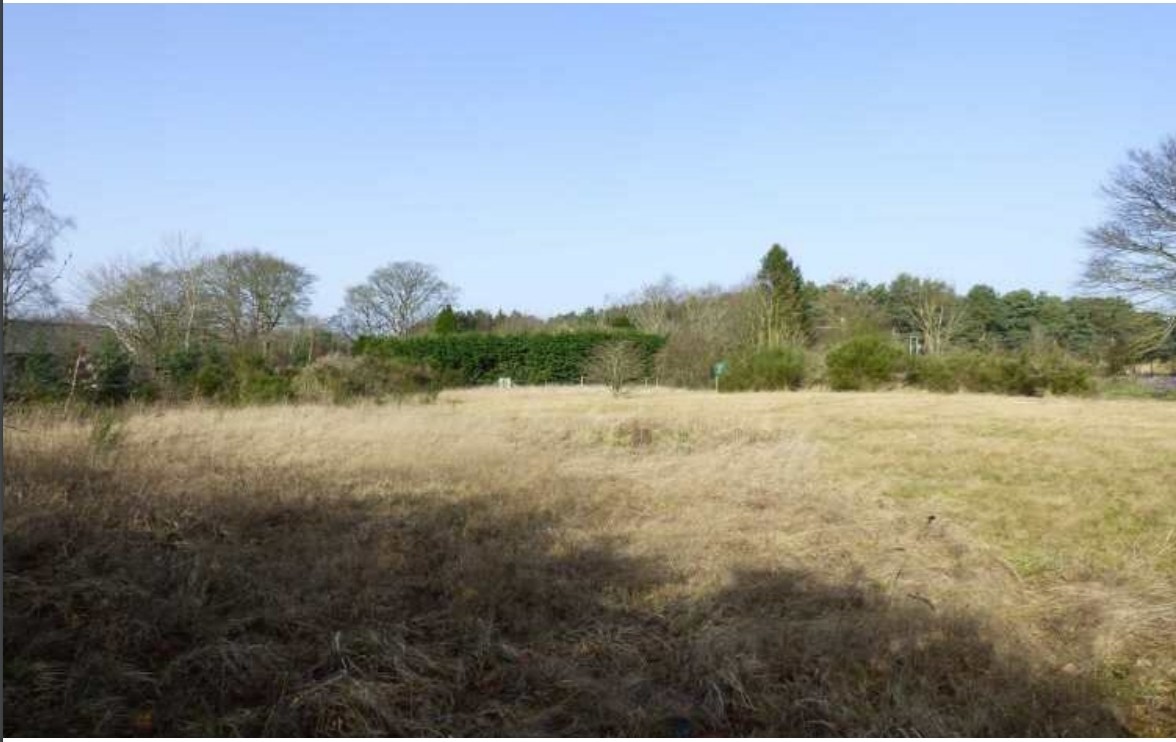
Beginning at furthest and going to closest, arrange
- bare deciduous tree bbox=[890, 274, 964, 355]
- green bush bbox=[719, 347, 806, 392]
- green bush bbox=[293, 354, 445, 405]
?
bare deciduous tree bbox=[890, 274, 964, 355] → green bush bbox=[719, 347, 806, 392] → green bush bbox=[293, 354, 445, 405]

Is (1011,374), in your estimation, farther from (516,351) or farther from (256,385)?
(256,385)

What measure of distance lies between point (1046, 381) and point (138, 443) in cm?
2320

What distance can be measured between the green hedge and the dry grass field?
22.9 metres

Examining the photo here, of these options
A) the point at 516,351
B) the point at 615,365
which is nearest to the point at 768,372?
the point at 615,365

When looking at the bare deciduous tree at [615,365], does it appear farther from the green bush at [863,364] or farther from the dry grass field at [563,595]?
the dry grass field at [563,595]

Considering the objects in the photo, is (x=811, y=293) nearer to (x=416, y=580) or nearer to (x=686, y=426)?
(x=686, y=426)

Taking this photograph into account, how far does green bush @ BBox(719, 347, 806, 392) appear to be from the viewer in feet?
81.4

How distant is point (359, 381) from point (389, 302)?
1215 inches

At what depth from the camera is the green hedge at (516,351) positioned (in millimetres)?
31703

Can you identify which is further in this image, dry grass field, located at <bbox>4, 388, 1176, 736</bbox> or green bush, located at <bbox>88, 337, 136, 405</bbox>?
green bush, located at <bbox>88, 337, 136, 405</bbox>

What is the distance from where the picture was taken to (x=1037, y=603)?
470 cm

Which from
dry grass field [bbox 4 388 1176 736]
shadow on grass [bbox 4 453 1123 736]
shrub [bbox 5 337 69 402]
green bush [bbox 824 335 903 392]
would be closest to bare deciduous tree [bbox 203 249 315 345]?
shrub [bbox 5 337 69 402]

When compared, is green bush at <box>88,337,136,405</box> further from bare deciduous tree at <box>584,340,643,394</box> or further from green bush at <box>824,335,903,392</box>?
green bush at <box>824,335,903,392</box>

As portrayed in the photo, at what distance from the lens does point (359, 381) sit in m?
17.5
